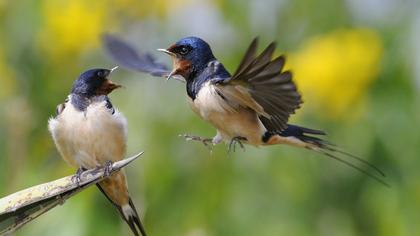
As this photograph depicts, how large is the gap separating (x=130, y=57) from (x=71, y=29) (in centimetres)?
105

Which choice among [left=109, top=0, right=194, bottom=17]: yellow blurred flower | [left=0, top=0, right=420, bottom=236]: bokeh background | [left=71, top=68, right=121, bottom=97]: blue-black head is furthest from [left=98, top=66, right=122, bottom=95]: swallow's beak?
[left=109, top=0, right=194, bottom=17]: yellow blurred flower

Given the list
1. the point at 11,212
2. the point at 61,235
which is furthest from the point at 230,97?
the point at 61,235

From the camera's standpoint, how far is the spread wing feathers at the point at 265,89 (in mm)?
1097

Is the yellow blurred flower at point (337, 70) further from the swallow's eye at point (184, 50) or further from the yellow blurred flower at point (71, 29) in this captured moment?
the swallow's eye at point (184, 50)

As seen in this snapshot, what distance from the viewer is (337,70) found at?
2654 mm

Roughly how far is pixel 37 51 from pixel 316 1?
0.97 metres

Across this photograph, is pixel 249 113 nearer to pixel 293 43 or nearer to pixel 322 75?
pixel 322 75

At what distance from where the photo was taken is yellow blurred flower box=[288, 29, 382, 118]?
268cm

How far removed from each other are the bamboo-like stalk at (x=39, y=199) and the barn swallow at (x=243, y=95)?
8.7 inches

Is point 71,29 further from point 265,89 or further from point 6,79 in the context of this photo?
point 265,89

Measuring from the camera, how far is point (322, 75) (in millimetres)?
2674

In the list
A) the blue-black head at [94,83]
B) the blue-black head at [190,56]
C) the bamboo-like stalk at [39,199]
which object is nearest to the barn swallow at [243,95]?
the blue-black head at [190,56]

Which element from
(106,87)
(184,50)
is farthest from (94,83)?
(184,50)

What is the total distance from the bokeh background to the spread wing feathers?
133 cm
